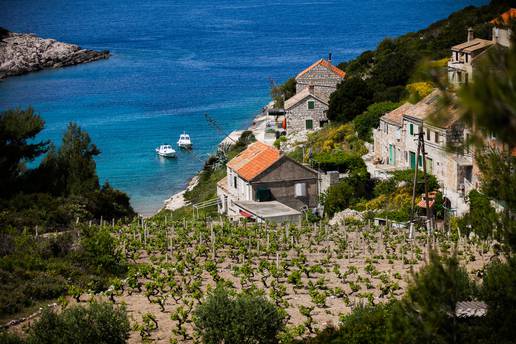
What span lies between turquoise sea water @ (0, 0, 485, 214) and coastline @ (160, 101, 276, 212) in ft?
3.12

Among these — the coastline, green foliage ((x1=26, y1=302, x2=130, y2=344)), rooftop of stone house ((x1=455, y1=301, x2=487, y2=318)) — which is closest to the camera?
rooftop of stone house ((x1=455, y1=301, x2=487, y2=318))

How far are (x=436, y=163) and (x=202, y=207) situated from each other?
1177 centimetres

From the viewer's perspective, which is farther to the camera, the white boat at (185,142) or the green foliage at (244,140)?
the white boat at (185,142)

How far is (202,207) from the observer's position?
41406 millimetres

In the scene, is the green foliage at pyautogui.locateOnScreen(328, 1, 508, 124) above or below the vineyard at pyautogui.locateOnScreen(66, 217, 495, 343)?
above

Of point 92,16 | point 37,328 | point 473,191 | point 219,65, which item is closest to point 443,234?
point 473,191

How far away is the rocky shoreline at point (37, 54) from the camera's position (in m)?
111

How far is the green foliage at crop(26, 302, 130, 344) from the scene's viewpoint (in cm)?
1548

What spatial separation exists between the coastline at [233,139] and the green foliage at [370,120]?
30.6 feet

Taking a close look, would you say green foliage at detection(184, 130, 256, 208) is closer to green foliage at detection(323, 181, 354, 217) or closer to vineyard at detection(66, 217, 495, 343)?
green foliage at detection(323, 181, 354, 217)

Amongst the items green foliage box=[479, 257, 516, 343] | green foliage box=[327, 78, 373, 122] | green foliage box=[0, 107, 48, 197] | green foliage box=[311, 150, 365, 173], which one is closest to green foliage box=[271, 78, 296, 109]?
green foliage box=[327, 78, 373, 122]

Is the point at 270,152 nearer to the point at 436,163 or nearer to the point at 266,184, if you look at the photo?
the point at 266,184

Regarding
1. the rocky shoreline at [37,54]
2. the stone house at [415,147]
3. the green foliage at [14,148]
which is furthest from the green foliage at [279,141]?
the rocky shoreline at [37,54]

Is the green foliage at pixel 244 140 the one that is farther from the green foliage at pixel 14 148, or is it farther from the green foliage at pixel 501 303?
the green foliage at pixel 501 303
